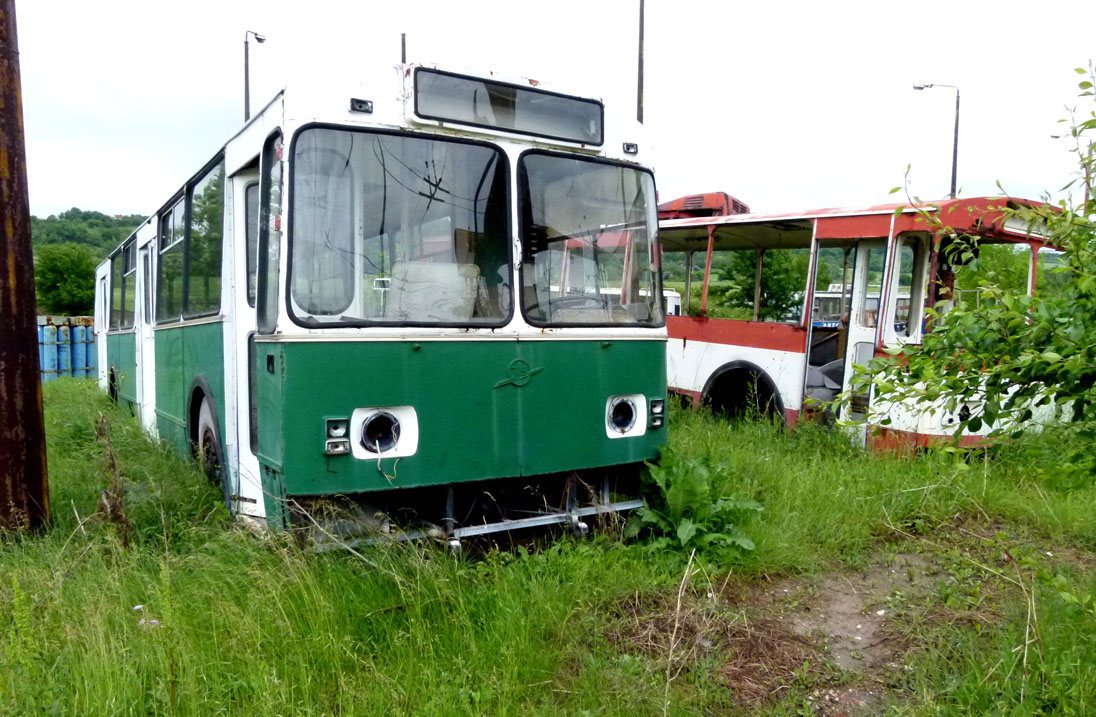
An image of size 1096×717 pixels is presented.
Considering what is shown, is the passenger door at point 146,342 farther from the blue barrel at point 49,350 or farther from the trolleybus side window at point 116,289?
the blue barrel at point 49,350

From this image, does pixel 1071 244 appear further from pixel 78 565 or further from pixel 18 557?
pixel 18 557

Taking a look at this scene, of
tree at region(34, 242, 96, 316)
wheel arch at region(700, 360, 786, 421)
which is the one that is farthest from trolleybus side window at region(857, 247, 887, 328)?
tree at region(34, 242, 96, 316)

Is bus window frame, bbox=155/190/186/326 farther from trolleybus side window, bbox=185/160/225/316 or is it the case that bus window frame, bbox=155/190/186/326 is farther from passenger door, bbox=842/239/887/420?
passenger door, bbox=842/239/887/420

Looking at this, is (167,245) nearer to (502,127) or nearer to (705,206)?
(502,127)

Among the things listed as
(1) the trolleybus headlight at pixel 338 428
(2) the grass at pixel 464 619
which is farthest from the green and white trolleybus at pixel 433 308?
(2) the grass at pixel 464 619

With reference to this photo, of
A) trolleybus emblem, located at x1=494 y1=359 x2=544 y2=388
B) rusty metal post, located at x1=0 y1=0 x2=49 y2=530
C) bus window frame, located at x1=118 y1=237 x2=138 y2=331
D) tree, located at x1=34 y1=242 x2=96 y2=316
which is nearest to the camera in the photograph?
trolleybus emblem, located at x1=494 y1=359 x2=544 y2=388

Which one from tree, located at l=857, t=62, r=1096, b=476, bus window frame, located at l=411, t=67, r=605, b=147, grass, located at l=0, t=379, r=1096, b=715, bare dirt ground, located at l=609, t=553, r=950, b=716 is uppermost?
bus window frame, located at l=411, t=67, r=605, b=147

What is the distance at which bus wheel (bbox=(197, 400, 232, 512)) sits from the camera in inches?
204

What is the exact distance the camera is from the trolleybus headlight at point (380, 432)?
12.9ft

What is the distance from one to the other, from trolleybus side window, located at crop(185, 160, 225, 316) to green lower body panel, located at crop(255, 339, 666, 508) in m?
1.45

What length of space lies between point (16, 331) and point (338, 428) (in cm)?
213

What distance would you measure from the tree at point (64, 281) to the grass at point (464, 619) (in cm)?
3452

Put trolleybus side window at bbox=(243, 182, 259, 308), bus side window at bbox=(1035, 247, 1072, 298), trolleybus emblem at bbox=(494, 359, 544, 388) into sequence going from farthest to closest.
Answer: trolleybus side window at bbox=(243, 182, 259, 308), trolleybus emblem at bbox=(494, 359, 544, 388), bus side window at bbox=(1035, 247, 1072, 298)

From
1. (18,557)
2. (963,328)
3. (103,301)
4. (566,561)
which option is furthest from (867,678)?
(103,301)
